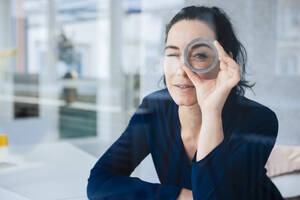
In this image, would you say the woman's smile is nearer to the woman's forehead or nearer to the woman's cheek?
the woman's cheek

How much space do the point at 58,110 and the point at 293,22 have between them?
3.28 meters

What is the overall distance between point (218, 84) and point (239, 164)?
39 cm

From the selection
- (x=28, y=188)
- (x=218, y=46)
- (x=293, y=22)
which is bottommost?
(x=28, y=188)

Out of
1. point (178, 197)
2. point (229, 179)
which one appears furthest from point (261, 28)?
point (178, 197)

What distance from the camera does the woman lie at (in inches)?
64.0

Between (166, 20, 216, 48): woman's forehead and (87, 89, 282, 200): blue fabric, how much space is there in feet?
0.87

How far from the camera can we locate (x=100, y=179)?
1.79 m

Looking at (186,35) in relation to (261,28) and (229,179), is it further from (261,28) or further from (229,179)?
(229,179)

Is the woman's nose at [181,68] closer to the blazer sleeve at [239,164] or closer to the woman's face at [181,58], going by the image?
the woman's face at [181,58]

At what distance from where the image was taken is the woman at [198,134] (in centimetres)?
163

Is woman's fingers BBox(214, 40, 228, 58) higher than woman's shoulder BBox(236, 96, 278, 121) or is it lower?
higher

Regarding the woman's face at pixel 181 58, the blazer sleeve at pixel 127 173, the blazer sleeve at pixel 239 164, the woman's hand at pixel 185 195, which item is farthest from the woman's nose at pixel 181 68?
the woman's hand at pixel 185 195

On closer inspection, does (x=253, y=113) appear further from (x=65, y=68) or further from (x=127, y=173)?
(x=65, y=68)

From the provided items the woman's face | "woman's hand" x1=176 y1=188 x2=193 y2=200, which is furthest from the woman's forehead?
"woman's hand" x1=176 y1=188 x2=193 y2=200
